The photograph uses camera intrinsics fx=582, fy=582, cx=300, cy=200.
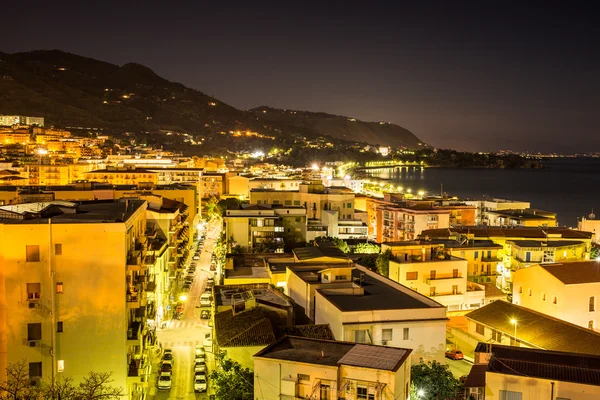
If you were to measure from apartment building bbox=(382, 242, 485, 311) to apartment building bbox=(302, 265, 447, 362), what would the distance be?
434 centimetres

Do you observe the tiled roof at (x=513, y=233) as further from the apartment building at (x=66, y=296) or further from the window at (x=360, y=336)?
the apartment building at (x=66, y=296)

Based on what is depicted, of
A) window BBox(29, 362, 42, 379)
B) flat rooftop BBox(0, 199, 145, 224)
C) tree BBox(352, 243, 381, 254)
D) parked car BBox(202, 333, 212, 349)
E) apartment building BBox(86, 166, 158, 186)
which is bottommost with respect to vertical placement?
parked car BBox(202, 333, 212, 349)

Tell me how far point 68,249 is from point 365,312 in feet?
17.8

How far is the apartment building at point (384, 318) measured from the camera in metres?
10.9

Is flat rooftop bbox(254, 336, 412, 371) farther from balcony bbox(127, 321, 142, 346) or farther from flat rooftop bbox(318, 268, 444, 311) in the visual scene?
balcony bbox(127, 321, 142, 346)

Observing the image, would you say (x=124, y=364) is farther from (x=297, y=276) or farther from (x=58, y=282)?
(x=297, y=276)

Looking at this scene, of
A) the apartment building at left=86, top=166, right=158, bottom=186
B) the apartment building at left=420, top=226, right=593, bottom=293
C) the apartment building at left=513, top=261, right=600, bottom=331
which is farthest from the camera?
the apartment building at left=86, top=166, right=158, bottom=186

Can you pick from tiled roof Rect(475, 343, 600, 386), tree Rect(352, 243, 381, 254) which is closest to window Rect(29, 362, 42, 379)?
tiled roof Rect(475, 343, 600, 386)

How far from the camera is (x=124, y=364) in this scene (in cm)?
1029

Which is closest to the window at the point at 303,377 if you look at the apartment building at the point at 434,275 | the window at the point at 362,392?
the window at the point at 362,392

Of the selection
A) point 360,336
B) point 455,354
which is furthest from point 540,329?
point 360,336

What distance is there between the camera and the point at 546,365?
29.9ft

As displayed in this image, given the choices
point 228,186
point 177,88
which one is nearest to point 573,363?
point 228,186

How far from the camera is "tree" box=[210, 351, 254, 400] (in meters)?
8.83
